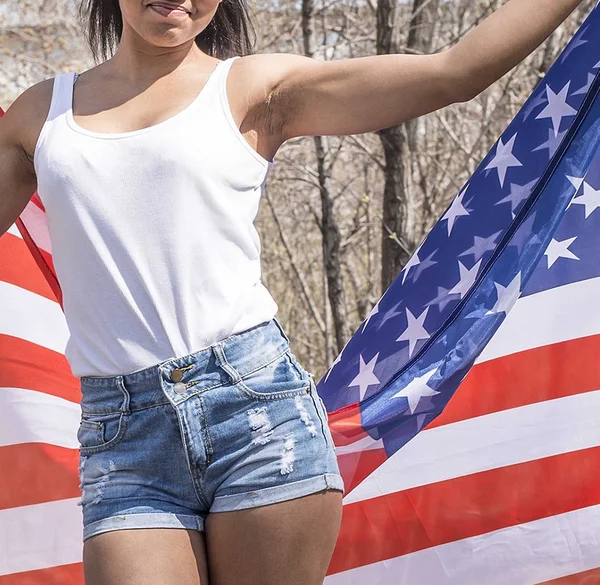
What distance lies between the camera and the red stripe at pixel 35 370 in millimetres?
3205

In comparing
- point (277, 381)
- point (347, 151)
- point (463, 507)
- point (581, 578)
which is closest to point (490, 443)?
point (463, 507)

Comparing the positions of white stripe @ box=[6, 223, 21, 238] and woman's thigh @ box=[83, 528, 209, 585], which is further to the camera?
white stripe @ box=[6, 223, 21, 238]

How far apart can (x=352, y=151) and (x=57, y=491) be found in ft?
12.9

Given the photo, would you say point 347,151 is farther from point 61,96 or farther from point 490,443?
point 61,96

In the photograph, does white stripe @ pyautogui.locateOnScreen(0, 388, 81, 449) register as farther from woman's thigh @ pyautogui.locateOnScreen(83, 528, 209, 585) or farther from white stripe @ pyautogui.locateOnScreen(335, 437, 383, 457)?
woman's thigh @ pyautogui.locateOnScreen(83, 528, 209, 585)

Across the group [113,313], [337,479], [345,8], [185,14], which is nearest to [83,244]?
[113,313]

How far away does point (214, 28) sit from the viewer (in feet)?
8.25

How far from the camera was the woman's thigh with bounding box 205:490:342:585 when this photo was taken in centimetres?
202

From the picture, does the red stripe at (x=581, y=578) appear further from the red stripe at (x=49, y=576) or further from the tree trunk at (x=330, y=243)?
the tree trunk at (x=330, y=243)

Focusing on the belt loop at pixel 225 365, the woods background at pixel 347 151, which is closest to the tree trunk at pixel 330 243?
the woods background at pixel 347 151

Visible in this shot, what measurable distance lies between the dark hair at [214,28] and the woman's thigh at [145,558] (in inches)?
44.7

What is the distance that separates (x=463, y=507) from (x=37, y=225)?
59.6 inches

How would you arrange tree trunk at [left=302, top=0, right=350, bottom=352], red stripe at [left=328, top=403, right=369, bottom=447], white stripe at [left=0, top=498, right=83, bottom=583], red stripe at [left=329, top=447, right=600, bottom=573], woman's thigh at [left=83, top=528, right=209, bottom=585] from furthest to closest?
tree trunk at [left=302, top=0, right=350, bottom=352] < white stripe at [left=0, top=498, right=83, bottom=583] < red stripe at [left=329, top=447, right=600, bottom=573] < red stripe at [left=328, top=403, right=369, bottom=447] < woman's thigh at [left=83, top=528, right=209, bottom=585]

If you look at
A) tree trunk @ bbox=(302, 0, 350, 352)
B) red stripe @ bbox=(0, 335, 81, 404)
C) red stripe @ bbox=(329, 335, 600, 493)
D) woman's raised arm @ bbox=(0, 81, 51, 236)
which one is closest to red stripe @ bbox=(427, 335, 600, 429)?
red stripe @ bbox=(329, 335, 600, 493)
